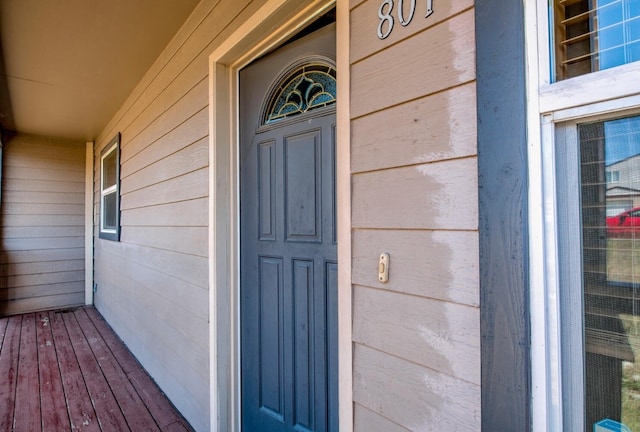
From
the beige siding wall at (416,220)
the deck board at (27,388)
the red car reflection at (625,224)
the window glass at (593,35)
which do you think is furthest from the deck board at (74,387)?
the window glass at (593,35)

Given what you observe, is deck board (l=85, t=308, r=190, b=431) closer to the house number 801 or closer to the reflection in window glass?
the reflection in window glass

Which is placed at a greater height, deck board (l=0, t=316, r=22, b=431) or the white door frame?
the white door frame

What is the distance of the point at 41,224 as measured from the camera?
197 inches

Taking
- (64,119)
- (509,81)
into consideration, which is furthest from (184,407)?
(64,119)

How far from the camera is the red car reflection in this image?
59 centimetres

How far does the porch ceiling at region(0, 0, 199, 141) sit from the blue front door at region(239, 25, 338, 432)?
96cm

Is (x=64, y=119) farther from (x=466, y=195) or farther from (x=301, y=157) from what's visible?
(x=466, y=195)

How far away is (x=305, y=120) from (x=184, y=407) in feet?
6.34

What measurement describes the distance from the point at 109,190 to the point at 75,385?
2.53 metres

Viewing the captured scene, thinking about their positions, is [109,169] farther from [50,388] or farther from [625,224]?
[625,224]

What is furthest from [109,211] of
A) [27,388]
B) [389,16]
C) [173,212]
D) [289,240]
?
[389,16]

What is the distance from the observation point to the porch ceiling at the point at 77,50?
6.88 ft

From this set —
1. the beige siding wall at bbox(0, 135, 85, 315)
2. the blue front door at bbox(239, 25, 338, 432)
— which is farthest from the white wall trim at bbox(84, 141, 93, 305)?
the blue front door at bbox(239, 25, 338, 432)

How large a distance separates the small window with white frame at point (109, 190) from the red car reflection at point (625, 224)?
14.0 ft
